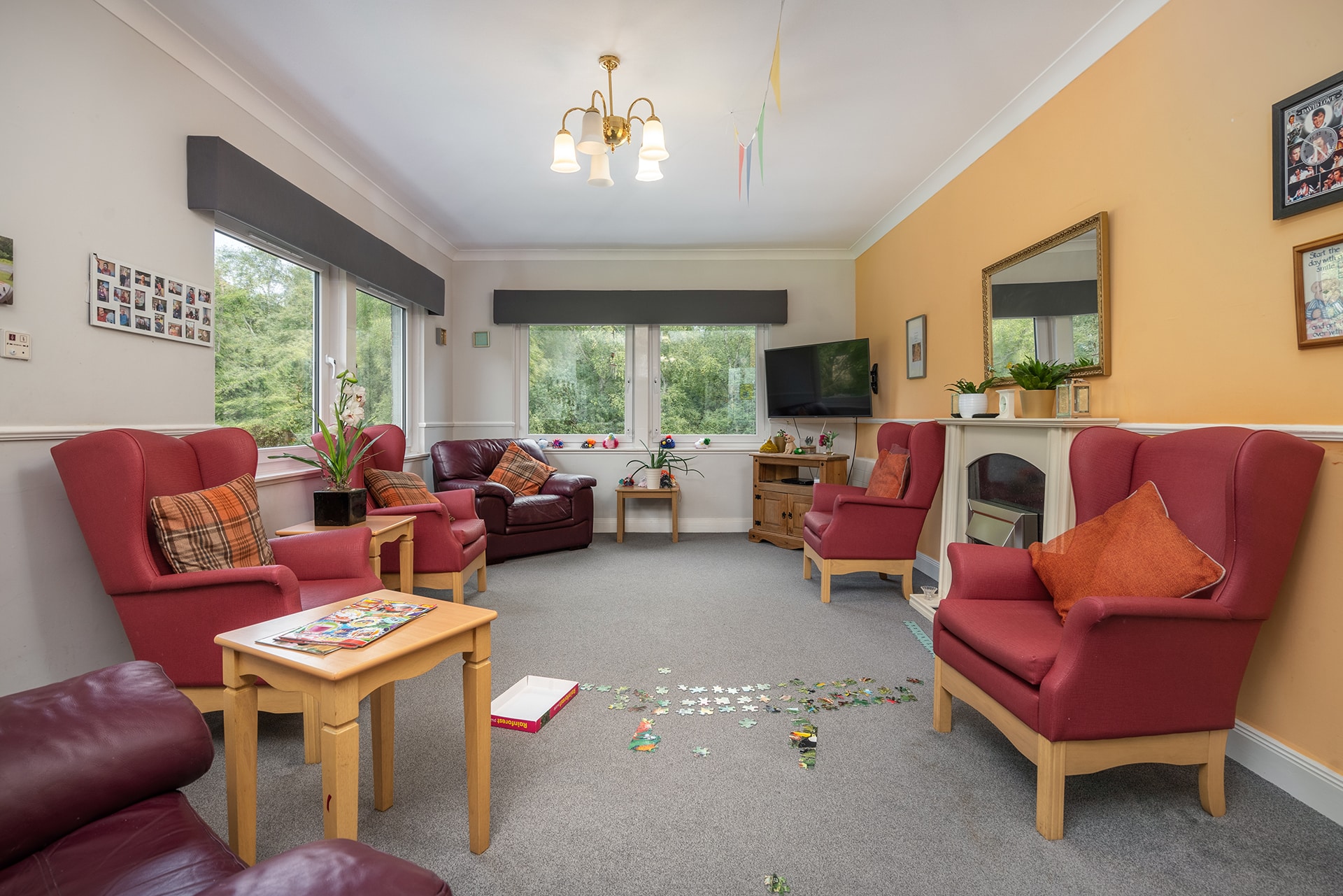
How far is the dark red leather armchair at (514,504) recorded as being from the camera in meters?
4.65

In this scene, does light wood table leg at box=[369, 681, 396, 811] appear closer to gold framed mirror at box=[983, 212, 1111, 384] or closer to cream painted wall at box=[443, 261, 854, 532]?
gold framed mirror at box=[983, 212, 1111, 384]

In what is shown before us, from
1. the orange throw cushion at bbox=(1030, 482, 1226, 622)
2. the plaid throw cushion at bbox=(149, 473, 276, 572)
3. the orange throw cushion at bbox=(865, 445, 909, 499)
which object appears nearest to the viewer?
the orange throw cushion at bbox=(1030, 482, 1226, 622)

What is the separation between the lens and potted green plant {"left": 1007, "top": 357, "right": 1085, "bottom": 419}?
9.45 feet

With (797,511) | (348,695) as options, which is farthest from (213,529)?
(797,511)

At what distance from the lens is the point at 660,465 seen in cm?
582

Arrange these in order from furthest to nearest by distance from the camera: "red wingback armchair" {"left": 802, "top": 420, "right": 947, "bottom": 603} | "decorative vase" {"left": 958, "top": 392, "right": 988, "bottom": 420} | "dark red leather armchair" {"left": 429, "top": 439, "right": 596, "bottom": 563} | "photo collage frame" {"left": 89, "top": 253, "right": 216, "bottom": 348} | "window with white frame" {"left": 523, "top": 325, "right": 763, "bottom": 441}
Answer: "window with white frame" {"left": 523, "top": 325, "right": 763, "bottom": 441}
"dark red leather armchair" {"left": 429, "top": 439, "right": 596, "bottom": 563}
"red wingback armchair" {"left": 802, "top": 420, "right": 947, "bottom": 603}
"decorative vase" {"left": 958, "top": 392, "right": 988, "bottom": 420}
"photo collage frame" {"left": 89, "top": 253, "right": 216, "bottom": 348}

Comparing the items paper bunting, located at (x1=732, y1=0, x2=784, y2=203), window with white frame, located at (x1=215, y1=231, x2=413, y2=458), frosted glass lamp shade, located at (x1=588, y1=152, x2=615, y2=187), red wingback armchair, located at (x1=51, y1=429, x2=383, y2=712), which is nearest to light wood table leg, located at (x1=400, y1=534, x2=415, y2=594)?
window with white frame, located at (x1=215, y1=231, x2=413, y2=458)

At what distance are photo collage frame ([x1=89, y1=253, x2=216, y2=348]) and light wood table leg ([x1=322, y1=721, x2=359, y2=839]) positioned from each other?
209cm

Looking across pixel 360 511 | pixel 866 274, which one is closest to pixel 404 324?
pixel 360 511

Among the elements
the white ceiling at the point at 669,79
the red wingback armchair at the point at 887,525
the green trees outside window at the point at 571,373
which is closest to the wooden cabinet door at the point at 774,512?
the red wingback armchair at the point at 887,525

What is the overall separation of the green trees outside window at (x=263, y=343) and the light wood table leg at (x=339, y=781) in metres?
2.42

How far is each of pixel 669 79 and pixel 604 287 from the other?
9.94 feet

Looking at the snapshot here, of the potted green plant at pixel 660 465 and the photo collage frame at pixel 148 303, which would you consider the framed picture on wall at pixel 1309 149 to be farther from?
Answer: the potted green plant at pixel 660 465

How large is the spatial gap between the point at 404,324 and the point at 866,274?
13.6ft
